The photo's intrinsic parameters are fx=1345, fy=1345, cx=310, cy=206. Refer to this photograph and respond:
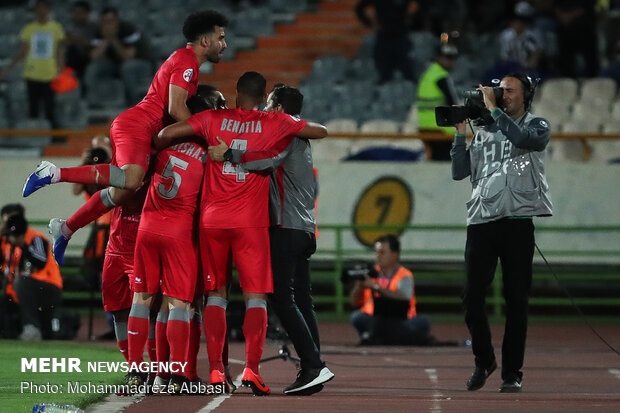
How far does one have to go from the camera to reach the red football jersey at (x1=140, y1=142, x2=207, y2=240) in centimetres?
915

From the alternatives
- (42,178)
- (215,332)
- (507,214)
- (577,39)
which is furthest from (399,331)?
(577,39)

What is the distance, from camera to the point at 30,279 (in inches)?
602

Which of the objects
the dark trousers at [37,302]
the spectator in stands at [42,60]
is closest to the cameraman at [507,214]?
the dark trousers at [37,302]

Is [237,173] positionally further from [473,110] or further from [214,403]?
[473,110]

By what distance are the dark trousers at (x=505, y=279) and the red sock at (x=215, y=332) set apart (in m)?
1.93

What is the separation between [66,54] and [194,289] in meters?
14.6

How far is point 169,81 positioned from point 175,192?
0.81 meters

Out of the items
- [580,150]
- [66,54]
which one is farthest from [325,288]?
[66,54]

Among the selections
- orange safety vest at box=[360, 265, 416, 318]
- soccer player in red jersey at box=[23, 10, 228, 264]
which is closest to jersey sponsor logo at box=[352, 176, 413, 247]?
orange safety vest at box=[360, 265, 416, 318]

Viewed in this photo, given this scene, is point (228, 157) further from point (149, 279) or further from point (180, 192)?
point (149, 279)

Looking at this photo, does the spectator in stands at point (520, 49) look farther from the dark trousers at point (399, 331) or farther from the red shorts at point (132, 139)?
the red shorts at point (132, 139)

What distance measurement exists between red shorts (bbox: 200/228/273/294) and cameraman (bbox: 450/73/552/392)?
1.67m

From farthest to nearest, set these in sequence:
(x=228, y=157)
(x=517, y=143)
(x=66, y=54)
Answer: (x=66, y=54), (x=517, y=143), (x=228, y=157)

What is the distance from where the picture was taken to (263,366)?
1227 cm
